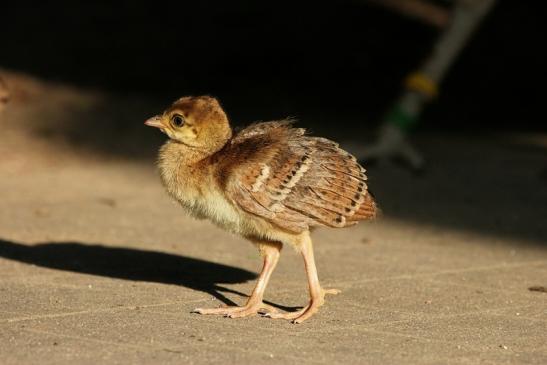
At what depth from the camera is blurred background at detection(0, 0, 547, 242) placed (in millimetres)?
10875

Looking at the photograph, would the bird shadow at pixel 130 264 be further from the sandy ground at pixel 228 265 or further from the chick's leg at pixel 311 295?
the chick's leg at pixel 311 295

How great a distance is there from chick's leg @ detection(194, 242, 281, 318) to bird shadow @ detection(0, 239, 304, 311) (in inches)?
15.9

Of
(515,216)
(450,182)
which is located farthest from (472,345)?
(450,182)

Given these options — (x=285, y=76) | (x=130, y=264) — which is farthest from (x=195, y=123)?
(x=285, y=76)

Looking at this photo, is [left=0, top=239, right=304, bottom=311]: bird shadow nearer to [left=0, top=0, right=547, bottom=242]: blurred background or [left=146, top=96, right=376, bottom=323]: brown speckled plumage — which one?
[left=146, top=96, right=376, bottom=323]: brown speckled plumage

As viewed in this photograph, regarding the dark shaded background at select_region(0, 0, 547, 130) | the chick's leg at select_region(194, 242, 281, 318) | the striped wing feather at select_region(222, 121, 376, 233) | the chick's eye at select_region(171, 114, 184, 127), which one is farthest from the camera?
the dark shaded background at select_region(0, 0, 547, 130)

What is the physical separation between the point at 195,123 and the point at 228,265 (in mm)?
1560

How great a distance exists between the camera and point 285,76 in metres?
13.6

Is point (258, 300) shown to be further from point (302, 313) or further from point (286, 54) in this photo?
point (286, 54)

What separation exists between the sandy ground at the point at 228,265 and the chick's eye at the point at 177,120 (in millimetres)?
908

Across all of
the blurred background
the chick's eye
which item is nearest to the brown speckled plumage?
the chick's eye

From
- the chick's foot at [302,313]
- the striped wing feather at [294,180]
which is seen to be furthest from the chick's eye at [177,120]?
the chick's foot at [302,313]

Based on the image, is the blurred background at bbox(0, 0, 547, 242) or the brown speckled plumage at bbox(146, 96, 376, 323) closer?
the brown speckled plumage at bbox(146, 96, 376, 323)

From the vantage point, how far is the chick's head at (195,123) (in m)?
5.68
